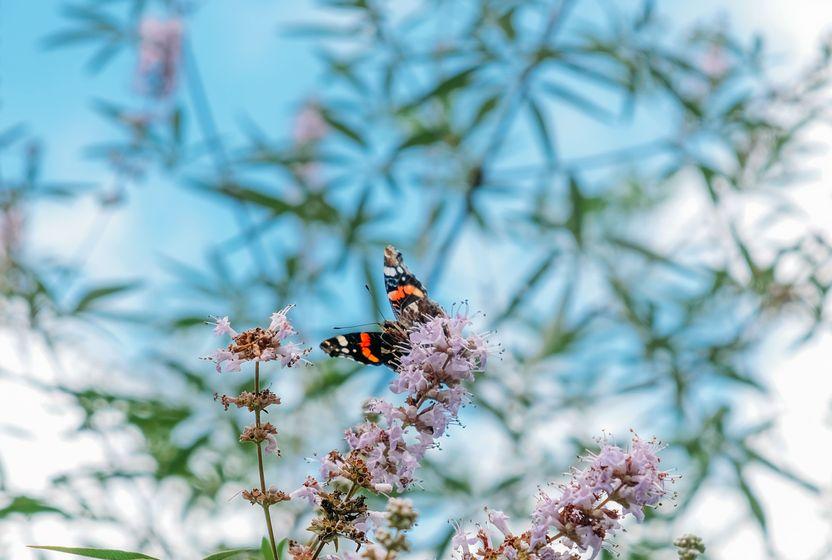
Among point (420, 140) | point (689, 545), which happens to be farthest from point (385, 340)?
point (420, 140)

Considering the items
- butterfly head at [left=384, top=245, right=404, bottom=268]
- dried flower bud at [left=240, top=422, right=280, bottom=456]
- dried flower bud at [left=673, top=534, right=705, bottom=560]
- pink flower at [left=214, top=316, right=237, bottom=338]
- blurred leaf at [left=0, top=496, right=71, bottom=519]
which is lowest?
dried flower bud at [left=673, top=534, right=705, bottom=560]

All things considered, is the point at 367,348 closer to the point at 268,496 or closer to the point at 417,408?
the point at 417,408

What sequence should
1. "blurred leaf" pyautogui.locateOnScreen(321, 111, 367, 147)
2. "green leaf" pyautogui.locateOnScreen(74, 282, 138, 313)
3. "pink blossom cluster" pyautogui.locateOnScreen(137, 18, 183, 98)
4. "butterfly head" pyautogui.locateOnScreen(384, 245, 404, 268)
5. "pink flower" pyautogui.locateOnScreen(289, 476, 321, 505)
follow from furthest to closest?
A: "pink blossom cluster" pyautogui.locateOnScreen(137, 18, 183, 98) → "blurred leaf" pyautogui.locateOnScreen(321, 111, 367, 147) → "green leaf" pyautogui.locateOnScreen(74, 282, 138, 313) → "butterfly head" pyautogui.locateOnScreen(384, 245, 404, 268) → "pink flower" pyautogui.locateOnScreen(289, 476, 321, 505)

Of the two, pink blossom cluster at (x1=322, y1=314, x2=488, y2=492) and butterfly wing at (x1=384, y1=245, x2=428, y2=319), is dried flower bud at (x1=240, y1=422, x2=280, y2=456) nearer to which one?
pink blossom cluster at (x1=322, y1=314, x2=488, y2=492)

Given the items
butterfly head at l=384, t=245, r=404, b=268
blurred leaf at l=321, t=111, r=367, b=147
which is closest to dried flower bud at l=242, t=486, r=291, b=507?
butterfly head at l=384, t=245, r=404, b=268

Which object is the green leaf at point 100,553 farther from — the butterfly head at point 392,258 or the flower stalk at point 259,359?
the butterfly head at point 392,258

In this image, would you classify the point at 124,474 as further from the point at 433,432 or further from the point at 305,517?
the point at 433,432
